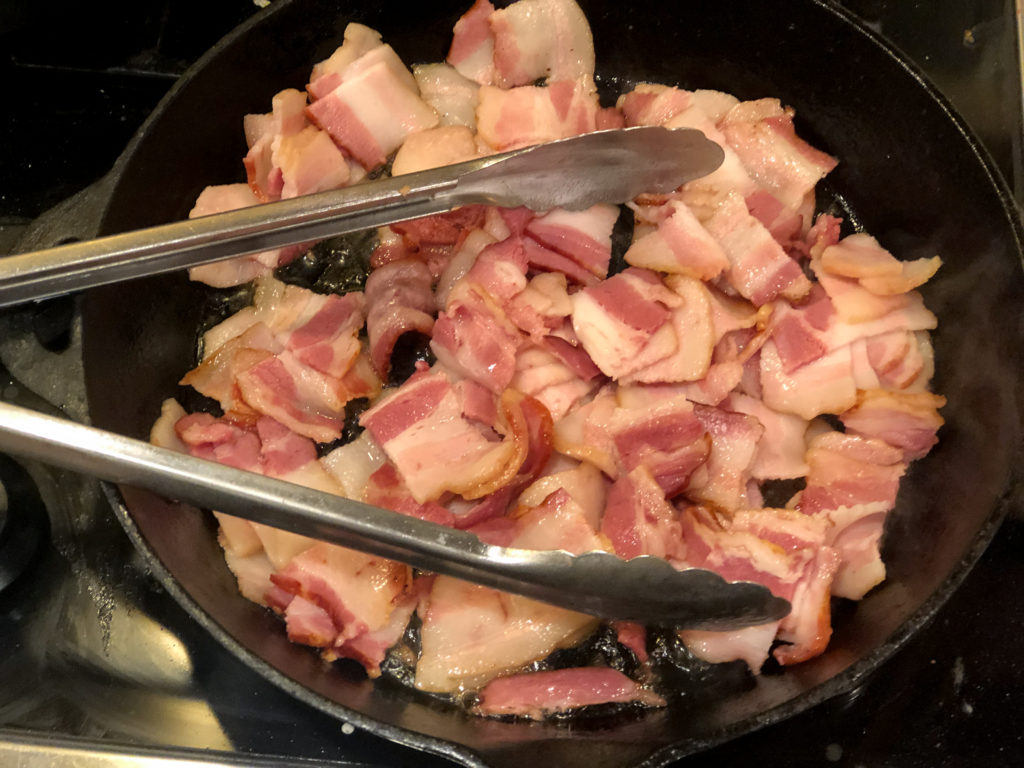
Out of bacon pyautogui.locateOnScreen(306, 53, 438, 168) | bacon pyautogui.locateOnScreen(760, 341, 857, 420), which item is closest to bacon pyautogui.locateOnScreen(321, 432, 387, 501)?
bacon pyautogui.locateOnScreen(306, 53, 438, 168)

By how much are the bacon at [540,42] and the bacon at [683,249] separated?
347mm

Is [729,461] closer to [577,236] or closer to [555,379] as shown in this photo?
[555,379]

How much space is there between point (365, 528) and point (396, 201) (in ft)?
1.60

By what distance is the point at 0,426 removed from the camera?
2.67 ft

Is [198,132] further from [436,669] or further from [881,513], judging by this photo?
[881,513]

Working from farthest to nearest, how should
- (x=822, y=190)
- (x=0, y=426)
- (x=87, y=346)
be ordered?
(x=822, y=190) < (x=87, y=346) < (x=0, y=426)

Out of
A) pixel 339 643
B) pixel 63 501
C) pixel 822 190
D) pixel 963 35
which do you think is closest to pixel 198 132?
pixel 63 501

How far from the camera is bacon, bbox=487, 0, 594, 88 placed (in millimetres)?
1345

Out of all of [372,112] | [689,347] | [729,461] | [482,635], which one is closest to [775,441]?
[729,461]

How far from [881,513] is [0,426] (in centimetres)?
116

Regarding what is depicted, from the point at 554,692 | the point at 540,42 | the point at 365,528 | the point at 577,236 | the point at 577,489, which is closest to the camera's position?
the point at 365,528

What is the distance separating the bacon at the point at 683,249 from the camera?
1.23 meters

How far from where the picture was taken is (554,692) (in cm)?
105

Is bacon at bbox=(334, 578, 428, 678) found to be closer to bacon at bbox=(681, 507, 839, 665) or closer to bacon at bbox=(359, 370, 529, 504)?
bacon at bbox=(359, 370, 529, 504)
